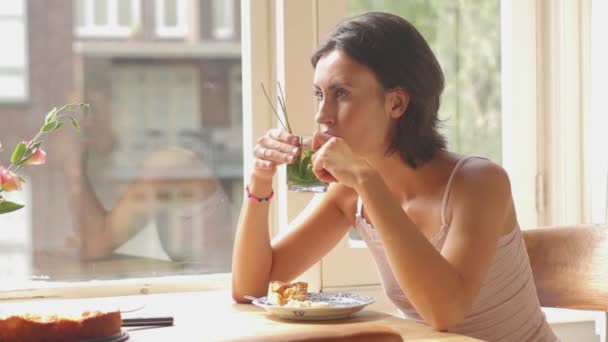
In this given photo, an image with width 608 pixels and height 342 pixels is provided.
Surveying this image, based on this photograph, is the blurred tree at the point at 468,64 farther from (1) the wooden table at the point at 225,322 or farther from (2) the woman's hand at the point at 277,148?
(1) the wooden table at the point at 225,322

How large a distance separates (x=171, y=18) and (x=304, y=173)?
2.96 ft

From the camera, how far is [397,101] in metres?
2.06

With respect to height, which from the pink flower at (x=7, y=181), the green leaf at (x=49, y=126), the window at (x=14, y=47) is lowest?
the pink flower at (x=7, y=181)

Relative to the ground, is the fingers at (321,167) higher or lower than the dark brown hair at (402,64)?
lower

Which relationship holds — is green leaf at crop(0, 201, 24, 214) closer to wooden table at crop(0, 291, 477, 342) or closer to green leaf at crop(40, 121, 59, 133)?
green leaf at crop(40, 121, 59, 133)

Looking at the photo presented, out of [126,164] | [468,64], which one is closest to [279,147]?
[126,164]

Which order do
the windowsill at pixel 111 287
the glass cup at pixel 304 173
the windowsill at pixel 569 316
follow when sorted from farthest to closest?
the windowsill at pixel 569 316 → the windowsill at pixel 111 287 → the glass cup at pixel 304 173

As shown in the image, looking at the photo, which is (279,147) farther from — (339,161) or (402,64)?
(402,64)

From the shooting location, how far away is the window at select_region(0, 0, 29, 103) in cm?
261

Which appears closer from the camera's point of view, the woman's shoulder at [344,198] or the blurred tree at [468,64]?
the woman's shoulder at [344,198]

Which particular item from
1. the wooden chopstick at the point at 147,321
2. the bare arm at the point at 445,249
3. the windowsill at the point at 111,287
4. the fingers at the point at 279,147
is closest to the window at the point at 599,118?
the bare arm at the point at 445,249

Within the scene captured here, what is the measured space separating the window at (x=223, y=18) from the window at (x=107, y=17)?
21 centimetres

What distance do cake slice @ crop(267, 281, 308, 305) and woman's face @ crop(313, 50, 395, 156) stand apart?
31cm

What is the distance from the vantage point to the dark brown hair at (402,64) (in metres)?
2.03
